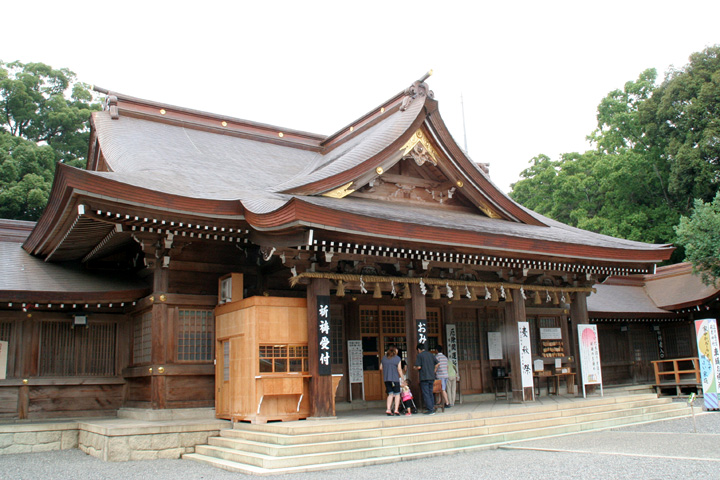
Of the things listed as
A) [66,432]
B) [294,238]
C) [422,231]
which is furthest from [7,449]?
[422,231]

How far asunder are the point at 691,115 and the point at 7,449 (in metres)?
26.6

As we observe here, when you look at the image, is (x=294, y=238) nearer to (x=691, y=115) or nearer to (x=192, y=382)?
(x=192, y=382)

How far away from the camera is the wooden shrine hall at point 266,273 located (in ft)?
35.7

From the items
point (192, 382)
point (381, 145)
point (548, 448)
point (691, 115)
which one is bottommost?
point (548, 448)

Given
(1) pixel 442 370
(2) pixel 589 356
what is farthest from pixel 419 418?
(2) pixel 589 356

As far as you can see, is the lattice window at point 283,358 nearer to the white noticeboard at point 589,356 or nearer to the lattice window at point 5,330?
the lattice window at point 5,330

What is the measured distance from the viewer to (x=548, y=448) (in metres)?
9.52

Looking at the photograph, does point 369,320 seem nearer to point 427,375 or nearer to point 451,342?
point 451,342

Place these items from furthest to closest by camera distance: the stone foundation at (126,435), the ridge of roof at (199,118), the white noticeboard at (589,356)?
the ridge of roof at (199,118) → the white noticeboard at (589,356) → the stone foundation at (126,435)

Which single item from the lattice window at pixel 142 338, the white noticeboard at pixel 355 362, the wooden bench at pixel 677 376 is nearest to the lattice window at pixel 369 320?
the white noticeboard at pixel 355 362

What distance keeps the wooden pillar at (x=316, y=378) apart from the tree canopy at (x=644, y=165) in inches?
804

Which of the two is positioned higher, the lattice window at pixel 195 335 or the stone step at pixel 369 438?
the lattice window at pixel 195 335

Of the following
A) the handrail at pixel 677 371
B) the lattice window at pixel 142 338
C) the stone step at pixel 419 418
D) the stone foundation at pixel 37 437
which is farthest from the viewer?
the handrail at pixel 677 371

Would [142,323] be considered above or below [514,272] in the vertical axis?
below
